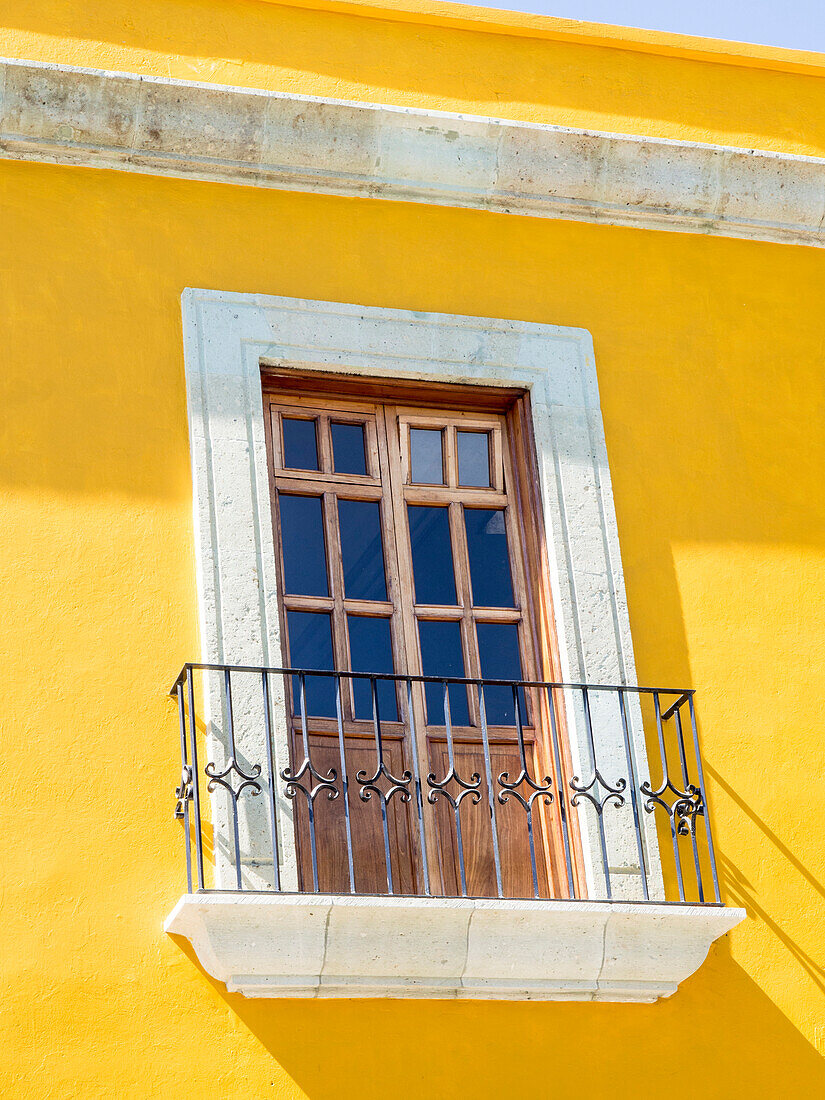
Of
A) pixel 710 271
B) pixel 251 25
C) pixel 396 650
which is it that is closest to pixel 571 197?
pixel 710 271

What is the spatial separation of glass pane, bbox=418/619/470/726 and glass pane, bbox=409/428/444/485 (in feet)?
1.86

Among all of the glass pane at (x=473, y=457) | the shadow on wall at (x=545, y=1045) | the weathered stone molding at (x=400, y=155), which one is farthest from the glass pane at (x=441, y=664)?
the weathered stone molding at (x=400, y=155)

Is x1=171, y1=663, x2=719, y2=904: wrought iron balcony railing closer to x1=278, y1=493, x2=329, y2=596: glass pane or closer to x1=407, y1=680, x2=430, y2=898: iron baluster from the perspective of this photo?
x1=407, y1=680, x2=430, y2=898: iron baluster

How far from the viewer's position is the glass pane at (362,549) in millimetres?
6195

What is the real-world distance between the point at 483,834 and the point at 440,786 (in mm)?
476

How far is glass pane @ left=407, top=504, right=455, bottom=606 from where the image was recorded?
627 cm

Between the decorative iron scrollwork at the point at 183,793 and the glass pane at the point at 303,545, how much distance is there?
0.89 m

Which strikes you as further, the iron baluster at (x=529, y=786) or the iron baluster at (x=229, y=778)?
the iron baluster at (x=529, y=786)

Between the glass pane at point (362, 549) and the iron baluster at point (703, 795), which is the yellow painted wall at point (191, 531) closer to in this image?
the iron baluster at point (703, 795)

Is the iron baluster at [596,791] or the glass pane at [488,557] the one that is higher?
the glass pane at [488,557]

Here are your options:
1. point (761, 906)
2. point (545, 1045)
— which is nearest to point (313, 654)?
point (545, 1045)

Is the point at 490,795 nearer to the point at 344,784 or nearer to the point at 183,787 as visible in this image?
the point at 344,784

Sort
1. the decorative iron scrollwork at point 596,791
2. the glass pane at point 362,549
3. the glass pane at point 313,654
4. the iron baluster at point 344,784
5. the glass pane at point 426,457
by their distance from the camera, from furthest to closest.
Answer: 1. the glass pane at point 426,457
2. the glass pane at point 362,549
3. the glass pane at point 313,654
4. the decorative iron scrollwork at point 596,791
5. the iron baluster at point 344,784

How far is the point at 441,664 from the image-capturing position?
6152 mm
